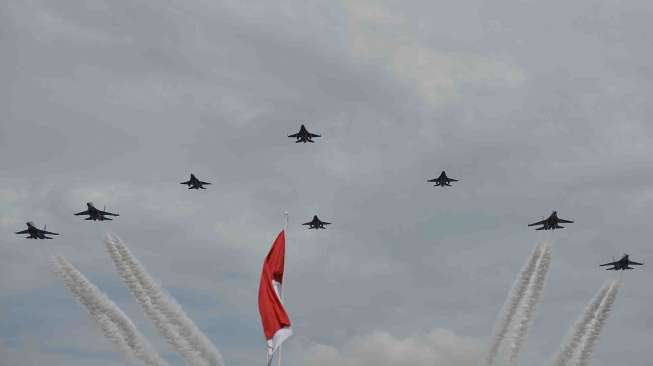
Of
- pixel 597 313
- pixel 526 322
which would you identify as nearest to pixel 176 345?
pixel 526 322

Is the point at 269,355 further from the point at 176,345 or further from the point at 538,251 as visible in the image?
the point at 538,251

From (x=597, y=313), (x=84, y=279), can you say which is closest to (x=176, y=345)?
(x=84, y=279)

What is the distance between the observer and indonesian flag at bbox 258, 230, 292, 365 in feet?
348

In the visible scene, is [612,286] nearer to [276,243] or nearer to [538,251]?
[538,251]

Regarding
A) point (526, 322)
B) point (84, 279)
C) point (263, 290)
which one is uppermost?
point (84, 279)

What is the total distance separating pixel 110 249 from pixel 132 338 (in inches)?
968

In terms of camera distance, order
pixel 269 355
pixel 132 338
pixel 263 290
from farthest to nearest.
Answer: pixel 132 338 < pixel 263 290 < pixel 269 355

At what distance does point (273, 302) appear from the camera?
108 meters

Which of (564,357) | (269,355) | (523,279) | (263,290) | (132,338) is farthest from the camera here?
(523,279)

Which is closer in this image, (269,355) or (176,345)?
(269,355)

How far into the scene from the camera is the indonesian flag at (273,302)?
10600 centimetres

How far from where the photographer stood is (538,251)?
188 metres

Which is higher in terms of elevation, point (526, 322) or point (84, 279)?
point (84, 279)

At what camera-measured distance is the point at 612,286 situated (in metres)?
184
